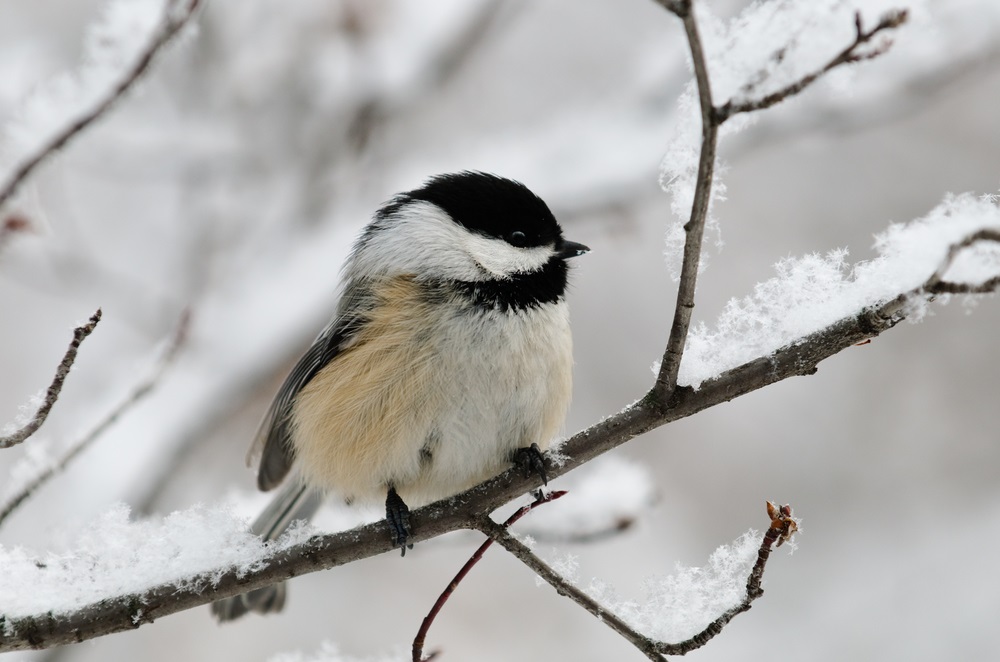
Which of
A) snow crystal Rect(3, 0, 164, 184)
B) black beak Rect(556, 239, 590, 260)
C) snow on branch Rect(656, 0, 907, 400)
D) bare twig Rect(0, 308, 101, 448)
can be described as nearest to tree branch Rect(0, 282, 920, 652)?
snow on branch Rect(656, 0, 907, 400)

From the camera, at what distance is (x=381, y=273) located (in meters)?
2.61

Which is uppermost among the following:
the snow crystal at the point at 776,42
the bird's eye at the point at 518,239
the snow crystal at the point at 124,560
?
the bird's eye at the point at 518,239

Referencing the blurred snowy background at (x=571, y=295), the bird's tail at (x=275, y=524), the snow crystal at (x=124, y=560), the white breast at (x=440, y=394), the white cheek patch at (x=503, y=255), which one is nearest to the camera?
the snow crystal at (x=124, y=560)

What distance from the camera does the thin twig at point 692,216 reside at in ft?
4.00

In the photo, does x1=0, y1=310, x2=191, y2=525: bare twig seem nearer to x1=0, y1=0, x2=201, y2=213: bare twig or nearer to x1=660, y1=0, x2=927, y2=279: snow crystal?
x1=0, y1=0, x2=201, y2=213: bare twig

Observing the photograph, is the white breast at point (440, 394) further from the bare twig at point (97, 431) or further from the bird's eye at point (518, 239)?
the bare twig at point (97, 431)

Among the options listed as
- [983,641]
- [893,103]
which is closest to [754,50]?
[893,103]

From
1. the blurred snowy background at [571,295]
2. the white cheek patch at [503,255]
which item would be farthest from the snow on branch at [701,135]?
the blurred snowy background at [571,295]

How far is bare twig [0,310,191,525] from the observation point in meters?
1.82

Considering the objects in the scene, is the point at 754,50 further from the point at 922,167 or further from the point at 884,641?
the point at 922,167

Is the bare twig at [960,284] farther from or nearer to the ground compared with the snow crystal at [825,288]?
nearer to the ground

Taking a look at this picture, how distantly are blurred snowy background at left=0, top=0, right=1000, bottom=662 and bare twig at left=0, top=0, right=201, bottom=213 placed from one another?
1475 mm

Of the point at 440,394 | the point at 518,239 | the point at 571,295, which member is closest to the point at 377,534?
the point at 440,394

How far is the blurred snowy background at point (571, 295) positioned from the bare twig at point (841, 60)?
1895 millimetres
